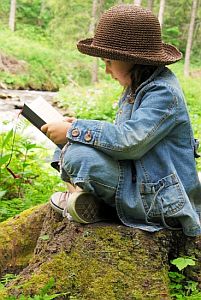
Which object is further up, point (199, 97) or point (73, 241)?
point (73, 241)

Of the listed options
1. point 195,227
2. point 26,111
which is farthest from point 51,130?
point 195,227

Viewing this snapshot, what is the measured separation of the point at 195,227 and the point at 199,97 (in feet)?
43.7

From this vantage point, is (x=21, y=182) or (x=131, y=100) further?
(x=21, y=182)

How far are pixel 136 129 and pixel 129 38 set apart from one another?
0.49 metres

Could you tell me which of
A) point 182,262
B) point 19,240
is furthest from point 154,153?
point 19,240

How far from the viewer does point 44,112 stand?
3195 millimetres

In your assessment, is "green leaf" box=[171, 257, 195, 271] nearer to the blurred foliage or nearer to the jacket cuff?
the jacket cuff

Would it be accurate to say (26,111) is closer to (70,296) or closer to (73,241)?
(73,241)

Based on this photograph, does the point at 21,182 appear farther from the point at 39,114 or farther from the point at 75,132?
the point at 75,132

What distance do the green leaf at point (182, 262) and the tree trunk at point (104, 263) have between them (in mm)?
59

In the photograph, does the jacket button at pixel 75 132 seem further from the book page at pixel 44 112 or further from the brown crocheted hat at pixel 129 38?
the brown crocheted hat at pixel 129 38

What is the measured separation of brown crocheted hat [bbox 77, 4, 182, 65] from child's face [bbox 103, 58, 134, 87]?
0.10m

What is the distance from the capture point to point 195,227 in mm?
2967

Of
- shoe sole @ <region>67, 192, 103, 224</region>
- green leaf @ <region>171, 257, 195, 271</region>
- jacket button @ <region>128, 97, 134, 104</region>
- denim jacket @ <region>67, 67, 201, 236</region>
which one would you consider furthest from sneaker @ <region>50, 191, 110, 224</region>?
jacket button @ <region>128, 97, 134, 104</region>
